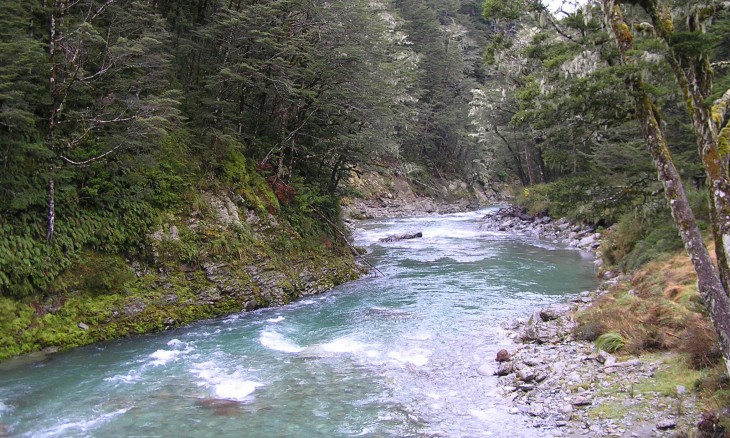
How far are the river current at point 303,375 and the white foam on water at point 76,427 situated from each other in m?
0.02

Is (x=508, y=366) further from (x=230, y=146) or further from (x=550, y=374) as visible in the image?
(x=230, y=146)

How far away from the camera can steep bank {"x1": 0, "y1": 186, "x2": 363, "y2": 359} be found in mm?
10328

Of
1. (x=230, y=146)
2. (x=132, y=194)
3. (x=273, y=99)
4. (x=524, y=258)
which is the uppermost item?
(x=273, y=99)

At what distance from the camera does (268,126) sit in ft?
59.7

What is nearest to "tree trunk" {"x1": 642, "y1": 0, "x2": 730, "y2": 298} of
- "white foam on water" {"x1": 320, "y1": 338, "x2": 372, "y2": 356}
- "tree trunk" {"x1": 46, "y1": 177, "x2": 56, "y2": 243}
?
"white foam on water" {"x1": 320, "y1": 338, "x2": 372, "y2": 356}

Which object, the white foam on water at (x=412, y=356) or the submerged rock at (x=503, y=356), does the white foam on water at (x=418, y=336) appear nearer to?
the white foam on water at (x=412, y=356)

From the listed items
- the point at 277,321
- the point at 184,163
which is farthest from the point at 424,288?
the point at 184,163

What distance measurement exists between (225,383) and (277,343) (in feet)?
7.68

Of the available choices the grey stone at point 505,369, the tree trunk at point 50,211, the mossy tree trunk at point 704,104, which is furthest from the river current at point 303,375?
the mossy tree trunk at point 704,104

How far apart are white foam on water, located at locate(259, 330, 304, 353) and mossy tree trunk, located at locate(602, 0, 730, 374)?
300 inches

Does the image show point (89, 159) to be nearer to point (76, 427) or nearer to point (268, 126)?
point (76, 427)

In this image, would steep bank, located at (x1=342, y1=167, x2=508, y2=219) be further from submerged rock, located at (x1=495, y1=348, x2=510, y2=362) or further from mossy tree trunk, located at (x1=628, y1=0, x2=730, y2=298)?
mossy tree trunk, located at (x1=628, y1=0, x2=730, y2=298)

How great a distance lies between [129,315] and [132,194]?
3027mm

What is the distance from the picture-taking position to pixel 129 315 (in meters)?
11.5
